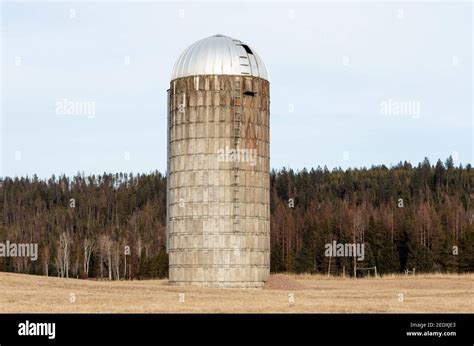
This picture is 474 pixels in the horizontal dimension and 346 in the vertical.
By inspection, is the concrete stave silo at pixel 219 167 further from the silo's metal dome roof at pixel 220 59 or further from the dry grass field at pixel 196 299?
the dry grass field at pixel 196 299

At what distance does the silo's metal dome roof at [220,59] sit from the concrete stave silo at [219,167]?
72 mm

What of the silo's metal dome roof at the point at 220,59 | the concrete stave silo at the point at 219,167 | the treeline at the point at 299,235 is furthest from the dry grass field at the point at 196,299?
the treeline at the point at 299,235

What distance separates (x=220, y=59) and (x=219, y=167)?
7.82 meters

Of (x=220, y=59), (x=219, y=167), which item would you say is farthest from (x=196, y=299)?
(x=220, y=59)

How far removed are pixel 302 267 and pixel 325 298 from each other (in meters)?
66.4

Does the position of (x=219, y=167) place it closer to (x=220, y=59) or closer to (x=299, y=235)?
(x=220, y=59)

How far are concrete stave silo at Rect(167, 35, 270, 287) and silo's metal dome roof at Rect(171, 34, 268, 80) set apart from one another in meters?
0.07

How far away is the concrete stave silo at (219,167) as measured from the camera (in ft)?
181

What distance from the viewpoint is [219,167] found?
2174 inches

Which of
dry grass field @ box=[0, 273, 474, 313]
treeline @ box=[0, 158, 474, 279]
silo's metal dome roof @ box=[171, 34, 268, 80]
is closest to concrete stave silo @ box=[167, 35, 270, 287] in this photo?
silo's metal dome roof @ box=[171, 34, 268, 80]
